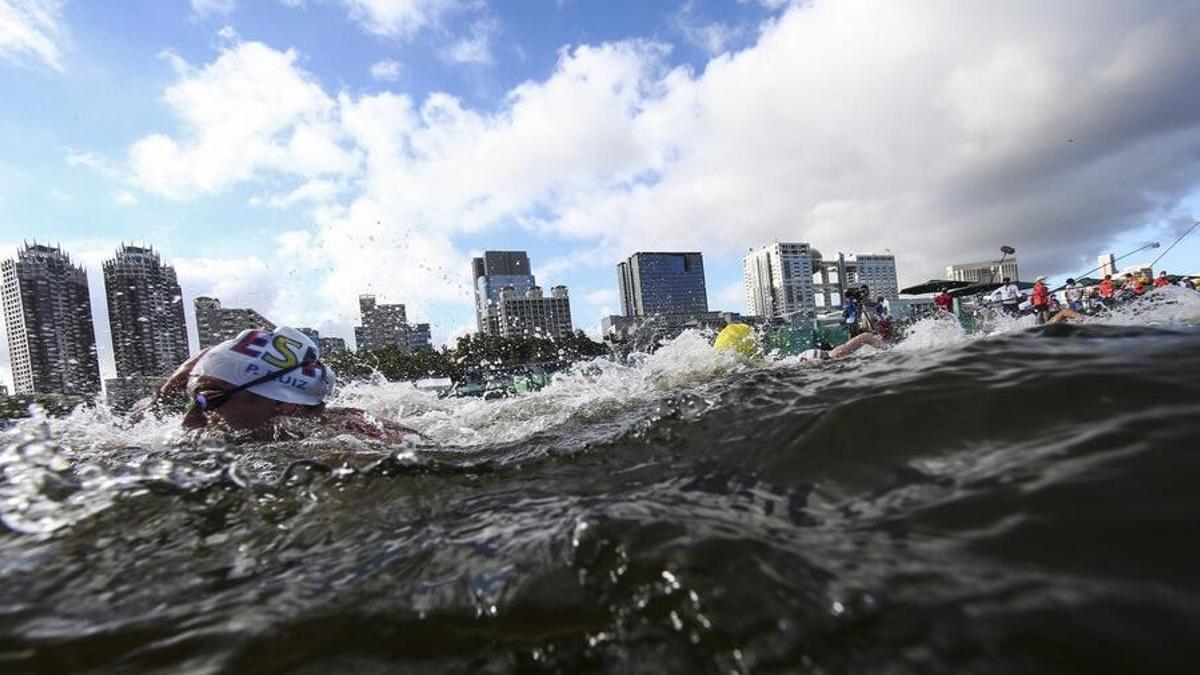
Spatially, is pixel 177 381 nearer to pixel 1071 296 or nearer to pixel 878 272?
pixel 1071 296

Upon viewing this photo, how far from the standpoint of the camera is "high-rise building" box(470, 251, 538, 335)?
61969 mm

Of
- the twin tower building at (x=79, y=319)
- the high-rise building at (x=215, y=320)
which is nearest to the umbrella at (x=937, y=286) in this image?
the high-rise building at (x=215, y=320)

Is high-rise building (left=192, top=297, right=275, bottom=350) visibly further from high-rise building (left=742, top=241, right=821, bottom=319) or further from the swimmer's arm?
high-rise building (left=742, top=241, right=821, bottom=319)

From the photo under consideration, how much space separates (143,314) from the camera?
89.0 feet

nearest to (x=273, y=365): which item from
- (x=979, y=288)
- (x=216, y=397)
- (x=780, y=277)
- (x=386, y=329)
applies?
(x=216, y=397)

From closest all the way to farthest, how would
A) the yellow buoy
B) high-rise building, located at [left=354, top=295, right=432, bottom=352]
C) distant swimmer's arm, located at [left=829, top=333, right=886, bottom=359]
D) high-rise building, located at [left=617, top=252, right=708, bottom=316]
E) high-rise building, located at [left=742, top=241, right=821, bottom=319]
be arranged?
1. distant swimmer's arm, located at [left=829, top=333, right=886, bottom=359]
2. the yellow buoy
3. high-rise building, located at [left=354, top=295, right=432, bottom=352]
4. high-rise building, located at [left=617, top=252, right=708, bottom=316]
5. high-rise building, located at [left=742, top=241, right=821, bottom=319]

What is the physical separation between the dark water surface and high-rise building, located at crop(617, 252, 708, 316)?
111 m

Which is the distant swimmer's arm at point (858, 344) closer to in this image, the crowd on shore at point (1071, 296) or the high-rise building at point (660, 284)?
the crowd on shore at point (1071, 296)

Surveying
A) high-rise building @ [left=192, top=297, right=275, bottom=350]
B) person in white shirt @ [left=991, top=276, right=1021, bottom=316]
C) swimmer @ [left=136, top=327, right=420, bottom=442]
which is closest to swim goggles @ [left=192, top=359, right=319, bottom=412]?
swimmer @ [left=136, top=327, right=420, bottom=442]

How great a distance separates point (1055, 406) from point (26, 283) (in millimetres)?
40730

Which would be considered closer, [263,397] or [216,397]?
[216,397]

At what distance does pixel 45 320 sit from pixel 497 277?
37.4 meters

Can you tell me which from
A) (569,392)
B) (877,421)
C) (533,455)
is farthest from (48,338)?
(877,421)

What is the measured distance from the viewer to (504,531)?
6.61 ft
